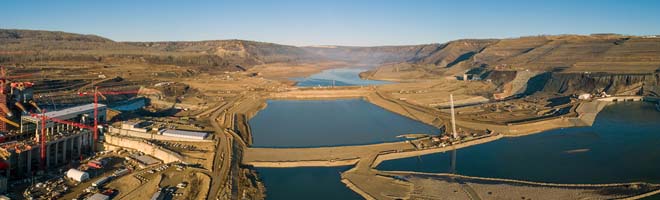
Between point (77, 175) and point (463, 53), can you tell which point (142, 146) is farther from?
point (463, 53)

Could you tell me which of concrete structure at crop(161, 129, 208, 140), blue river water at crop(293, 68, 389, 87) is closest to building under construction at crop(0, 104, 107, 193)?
concrete structure at crop(161, 129, 208, 140)

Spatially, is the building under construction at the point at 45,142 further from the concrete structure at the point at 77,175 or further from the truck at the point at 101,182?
the truck at the point at 101,182

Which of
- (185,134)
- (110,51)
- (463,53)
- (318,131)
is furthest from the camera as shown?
(463,53)

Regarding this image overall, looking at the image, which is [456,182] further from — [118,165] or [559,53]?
[559,53]

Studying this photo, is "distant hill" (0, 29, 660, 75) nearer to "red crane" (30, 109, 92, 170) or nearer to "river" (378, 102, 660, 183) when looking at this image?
"river" (378, 102, 660, 183)

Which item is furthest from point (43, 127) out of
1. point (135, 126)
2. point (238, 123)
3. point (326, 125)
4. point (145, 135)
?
point (326, 125)

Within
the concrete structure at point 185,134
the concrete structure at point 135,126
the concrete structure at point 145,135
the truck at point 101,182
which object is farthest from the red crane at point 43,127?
the concrete structure at point 185,134

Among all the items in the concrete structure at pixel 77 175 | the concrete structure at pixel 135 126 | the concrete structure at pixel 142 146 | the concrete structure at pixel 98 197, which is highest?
the concrete structure at pixel 135 126
